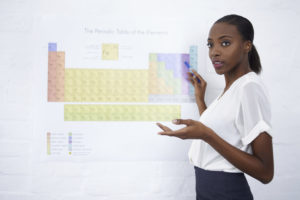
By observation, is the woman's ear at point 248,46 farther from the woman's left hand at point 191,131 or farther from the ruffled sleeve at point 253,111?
the woman's left hand at point 191,131

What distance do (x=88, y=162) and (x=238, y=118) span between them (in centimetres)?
71

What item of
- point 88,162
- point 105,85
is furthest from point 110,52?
point 88,162

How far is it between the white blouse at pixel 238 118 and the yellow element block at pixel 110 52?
0.52 m

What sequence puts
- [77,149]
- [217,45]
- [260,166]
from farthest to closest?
[77,149]
[217,45]
[260,166]

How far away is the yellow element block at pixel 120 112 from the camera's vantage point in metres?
1.06

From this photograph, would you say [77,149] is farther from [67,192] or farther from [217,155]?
[217,155]

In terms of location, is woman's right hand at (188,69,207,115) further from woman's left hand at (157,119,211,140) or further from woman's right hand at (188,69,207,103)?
woman's left hand at (157,119,211,140)

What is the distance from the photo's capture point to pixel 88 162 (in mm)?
1066

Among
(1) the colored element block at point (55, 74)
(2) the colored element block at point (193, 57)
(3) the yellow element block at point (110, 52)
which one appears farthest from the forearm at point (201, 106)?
(1) the colored element block at point (55, 74)

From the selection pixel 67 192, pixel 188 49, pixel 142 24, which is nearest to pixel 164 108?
pixel 188 49

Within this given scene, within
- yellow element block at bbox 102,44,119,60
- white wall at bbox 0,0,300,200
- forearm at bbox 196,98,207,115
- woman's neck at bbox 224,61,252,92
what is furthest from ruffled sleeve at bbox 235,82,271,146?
yellow element block at bbox 102,44,119,60

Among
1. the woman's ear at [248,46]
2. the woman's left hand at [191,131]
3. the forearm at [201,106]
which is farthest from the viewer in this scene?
the forearm at [201,106]

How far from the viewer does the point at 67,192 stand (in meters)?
1.06

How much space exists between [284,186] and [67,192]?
1.07 metres
